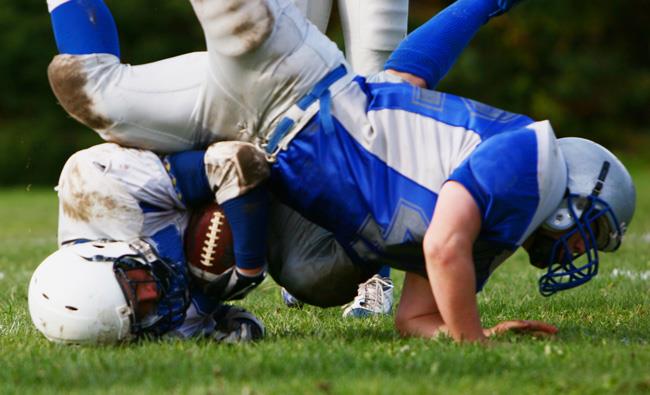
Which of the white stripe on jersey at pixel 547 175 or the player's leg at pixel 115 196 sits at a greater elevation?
the white stripe on jersey at pixel 547 175

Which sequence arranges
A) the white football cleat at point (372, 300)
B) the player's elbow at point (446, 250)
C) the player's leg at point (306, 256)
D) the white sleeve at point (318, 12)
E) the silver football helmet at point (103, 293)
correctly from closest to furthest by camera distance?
the player's elbow at point (446, 250) → the silver football helmet at point (103, 293) → the player's leg at point (306, 256) → the white football cleat at point (372, 300) → the white sleeve at point (318, 12)

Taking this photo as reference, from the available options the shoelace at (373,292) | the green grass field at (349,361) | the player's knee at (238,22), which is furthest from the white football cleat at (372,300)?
the player's knee at (238,22)

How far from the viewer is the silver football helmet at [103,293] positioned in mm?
2934

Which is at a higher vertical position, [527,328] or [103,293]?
[103,293]

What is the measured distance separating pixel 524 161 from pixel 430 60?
0.58 meters

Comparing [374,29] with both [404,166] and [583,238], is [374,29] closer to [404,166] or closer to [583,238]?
[404,166]

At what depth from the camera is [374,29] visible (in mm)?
3875

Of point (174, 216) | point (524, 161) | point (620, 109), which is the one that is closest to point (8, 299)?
point (174, 216)

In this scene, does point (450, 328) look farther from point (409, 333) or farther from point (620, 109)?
point (620, 109)

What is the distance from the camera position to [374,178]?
9.86 ft

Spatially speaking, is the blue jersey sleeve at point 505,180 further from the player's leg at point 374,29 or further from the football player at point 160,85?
the player's leg at point 374,29

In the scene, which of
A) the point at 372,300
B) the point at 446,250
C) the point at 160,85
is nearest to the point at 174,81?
the point at 160,85

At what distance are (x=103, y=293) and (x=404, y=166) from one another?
0.89 metres

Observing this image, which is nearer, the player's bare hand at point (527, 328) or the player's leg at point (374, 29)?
the player's bare hand at point (527, 328)
